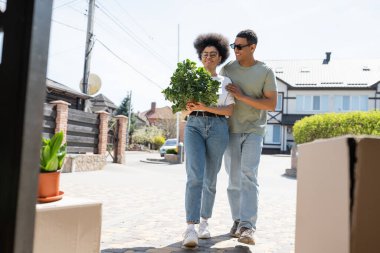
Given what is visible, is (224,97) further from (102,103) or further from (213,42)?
(102,103)

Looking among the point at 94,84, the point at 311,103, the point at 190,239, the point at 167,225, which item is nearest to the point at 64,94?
the point at 94,84

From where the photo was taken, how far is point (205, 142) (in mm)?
3340

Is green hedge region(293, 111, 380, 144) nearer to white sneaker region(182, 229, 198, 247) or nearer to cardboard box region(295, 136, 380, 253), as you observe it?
white sneaker region(182, 229, 198, 247)

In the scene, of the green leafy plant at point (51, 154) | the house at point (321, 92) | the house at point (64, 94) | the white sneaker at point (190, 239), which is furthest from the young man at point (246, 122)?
the house at point (321, 92)

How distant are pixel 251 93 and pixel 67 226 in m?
2.11

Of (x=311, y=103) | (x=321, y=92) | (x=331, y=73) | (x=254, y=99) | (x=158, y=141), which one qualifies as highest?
(x=331, y=73)

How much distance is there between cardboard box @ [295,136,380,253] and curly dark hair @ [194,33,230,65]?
7.62ft

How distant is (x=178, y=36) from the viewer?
26.5 meters

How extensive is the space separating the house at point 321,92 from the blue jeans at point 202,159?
32.7 meters

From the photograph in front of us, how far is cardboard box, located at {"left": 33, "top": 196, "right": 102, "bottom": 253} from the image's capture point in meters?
1.92

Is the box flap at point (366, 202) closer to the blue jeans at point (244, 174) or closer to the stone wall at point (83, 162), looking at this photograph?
the blue jeans at point (244, 174)

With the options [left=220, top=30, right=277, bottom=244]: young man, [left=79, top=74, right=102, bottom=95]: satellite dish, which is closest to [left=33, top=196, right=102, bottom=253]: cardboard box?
[left=220, top=30, right=277, bottom=244]: young man

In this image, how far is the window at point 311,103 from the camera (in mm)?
35156

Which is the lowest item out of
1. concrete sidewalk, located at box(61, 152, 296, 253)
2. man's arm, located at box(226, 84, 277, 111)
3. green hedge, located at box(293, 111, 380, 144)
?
concrete sidewalk, located at box(61, 152, 296, 253)
